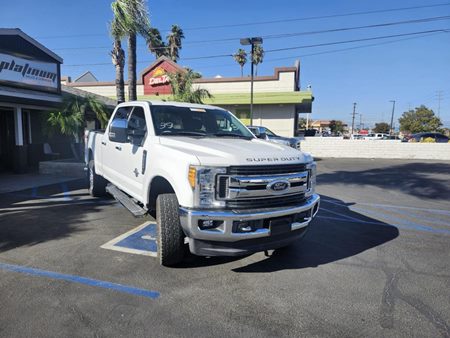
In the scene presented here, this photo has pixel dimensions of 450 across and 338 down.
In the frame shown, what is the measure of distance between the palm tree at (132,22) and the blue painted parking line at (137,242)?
9112 millimetres

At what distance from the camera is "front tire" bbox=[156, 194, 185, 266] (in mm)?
3832

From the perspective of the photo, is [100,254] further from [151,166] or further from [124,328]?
[124,328]

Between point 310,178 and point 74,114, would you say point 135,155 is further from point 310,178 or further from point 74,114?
point 74,114

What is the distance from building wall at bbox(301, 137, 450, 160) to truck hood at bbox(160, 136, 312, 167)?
65.8 ft

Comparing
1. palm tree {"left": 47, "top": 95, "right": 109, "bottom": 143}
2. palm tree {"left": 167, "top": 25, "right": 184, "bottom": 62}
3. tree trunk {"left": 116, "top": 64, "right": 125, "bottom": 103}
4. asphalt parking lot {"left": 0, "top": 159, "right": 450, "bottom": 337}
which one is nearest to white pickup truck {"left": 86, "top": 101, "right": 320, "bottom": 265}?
asphalt parking lot {"left": 0, "top": 159, "right": 450, "bottom": 337}

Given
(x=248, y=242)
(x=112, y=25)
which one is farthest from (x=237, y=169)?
(x=112, y=25)

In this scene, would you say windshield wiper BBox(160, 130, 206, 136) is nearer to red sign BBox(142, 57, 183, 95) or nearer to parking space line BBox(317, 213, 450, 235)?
parking space line BBox(317, 213, 450, 235)

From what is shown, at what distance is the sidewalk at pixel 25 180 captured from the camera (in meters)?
9.64

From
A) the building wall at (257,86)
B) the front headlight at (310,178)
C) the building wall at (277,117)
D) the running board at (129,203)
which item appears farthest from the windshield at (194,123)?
the building wall at (257,86)

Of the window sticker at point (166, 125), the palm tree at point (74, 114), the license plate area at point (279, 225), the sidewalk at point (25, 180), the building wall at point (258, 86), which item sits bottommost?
the sidewalk at point (25, 180)

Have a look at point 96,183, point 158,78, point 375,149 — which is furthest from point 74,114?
point 375,149

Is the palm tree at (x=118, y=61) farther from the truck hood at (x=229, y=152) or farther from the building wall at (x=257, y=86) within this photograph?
the building wall at (x=257, y=86)

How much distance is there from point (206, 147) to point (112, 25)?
468 inches

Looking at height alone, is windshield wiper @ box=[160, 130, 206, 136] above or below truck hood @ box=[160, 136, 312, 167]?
above
